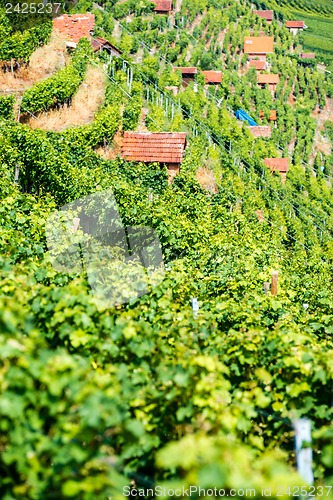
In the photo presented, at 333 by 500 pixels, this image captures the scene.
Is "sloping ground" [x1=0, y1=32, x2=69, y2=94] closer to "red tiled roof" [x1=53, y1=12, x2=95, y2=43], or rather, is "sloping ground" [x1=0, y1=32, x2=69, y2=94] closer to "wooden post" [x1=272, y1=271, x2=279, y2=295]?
"red tiled roof" [x1=53, y1=12, x2=95, y2=43]

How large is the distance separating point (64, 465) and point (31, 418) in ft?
1.07

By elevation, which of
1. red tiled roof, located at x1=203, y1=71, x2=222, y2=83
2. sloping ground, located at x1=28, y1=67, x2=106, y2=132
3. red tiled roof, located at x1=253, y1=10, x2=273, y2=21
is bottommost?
sloping ground, located at x1=28, y1=67, x2=106, y2=132

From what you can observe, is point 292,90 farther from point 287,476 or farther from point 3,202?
point 287,476

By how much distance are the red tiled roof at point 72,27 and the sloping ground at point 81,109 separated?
3.15 m

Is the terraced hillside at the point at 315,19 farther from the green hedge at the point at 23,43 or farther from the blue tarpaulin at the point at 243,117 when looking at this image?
the green hedge at the point at 23,43

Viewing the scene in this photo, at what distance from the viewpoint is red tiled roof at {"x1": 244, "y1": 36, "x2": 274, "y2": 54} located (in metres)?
84.6

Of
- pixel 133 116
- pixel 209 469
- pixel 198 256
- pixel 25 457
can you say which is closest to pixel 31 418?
pixel 25 457

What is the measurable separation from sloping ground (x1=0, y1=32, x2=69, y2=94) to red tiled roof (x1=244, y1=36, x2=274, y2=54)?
58.2m

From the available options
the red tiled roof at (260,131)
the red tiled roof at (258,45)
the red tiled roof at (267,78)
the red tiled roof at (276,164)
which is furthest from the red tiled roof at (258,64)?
the red tiled roof at (276,164)

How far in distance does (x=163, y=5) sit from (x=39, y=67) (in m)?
50.7

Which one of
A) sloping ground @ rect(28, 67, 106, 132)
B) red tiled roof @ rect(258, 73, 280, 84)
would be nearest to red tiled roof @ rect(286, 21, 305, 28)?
red tiled roof @ rect(258, 73, 280, 84)

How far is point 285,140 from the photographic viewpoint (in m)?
65.5

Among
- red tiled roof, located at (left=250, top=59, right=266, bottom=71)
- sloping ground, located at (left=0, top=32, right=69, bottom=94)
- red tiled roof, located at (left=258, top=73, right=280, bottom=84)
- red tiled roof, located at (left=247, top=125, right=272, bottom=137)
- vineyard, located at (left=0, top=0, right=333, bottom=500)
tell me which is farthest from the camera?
red tiled roof, located at (left=250, top=59, right=266, bottom=71)

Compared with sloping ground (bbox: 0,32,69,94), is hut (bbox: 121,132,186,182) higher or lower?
lower
